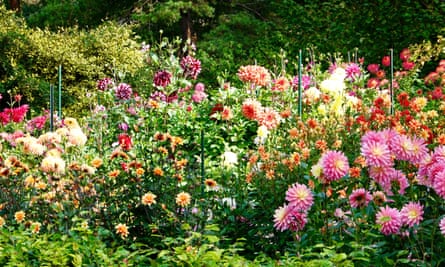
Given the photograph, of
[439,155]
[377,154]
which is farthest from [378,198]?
[439,155]

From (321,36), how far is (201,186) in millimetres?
7510

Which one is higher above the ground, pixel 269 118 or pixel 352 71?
pixel 352 71

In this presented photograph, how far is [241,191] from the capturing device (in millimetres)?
3943

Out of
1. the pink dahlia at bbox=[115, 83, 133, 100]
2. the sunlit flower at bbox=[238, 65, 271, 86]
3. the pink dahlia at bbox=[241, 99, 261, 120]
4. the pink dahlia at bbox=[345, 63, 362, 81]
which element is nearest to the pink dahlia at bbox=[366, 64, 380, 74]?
the pink dahlia at bbox=[345, 63, 362, 81]

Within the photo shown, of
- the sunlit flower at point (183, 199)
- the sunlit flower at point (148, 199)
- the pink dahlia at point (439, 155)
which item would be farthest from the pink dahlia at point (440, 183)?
the sunlit flower at point (148, 199)

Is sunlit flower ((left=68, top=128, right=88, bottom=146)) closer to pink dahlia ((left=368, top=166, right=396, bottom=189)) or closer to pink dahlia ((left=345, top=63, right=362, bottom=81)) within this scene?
pink dahlia ((left=368, top=166, right=396, bottom=189))

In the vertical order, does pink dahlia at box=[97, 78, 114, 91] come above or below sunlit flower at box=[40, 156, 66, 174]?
above

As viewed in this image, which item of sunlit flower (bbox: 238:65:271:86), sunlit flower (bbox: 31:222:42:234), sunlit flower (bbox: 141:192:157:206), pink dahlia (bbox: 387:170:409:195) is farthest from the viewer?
sunlit flower (bbox: 238:65:271:86)

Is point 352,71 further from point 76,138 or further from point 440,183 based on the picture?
point 440,183

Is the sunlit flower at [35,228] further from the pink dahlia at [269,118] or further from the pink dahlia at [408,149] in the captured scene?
the pink dahlia at [269,118]

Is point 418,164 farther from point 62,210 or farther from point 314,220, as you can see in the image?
point 62,210

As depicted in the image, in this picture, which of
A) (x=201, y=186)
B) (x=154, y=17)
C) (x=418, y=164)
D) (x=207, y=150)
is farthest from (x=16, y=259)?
(x=154, y=17)

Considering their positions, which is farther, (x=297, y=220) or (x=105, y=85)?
(x=105, y=85)

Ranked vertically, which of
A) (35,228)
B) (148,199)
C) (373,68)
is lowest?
(35,228)
